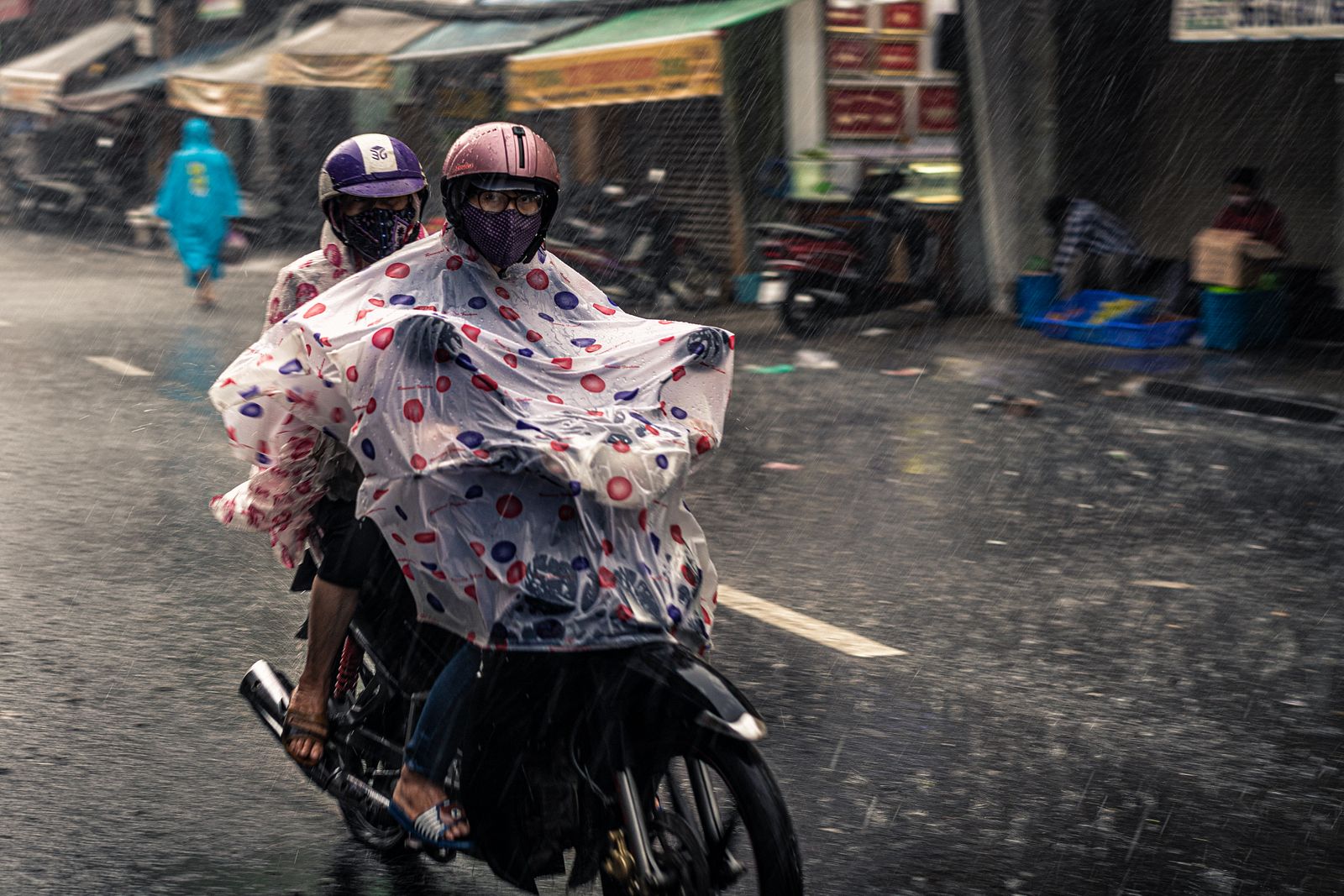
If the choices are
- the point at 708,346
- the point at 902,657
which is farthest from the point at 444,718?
the point at 902,657

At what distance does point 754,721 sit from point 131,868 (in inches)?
65.5

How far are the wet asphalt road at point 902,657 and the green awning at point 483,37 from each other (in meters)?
9.90

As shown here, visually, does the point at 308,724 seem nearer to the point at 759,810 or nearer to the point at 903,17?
the point at 759,810

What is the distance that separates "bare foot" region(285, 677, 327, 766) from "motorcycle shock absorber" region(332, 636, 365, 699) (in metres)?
0.18

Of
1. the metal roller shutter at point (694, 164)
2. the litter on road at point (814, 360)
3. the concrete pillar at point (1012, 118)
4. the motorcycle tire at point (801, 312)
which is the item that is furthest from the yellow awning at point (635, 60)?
the litter on road at point (814, 360)

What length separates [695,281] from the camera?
55.0ft

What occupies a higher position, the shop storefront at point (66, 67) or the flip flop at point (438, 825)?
the shop storefront at point (66, 67)

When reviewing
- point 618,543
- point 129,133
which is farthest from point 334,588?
point 129,133

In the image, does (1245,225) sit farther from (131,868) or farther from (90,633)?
(131,868)

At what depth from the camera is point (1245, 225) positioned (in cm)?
1284

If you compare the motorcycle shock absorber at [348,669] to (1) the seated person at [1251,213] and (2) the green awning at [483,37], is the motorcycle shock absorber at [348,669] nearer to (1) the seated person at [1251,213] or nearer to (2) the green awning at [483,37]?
(1) the seated person at [1251,213]

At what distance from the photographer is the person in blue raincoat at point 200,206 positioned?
16703 millimetres

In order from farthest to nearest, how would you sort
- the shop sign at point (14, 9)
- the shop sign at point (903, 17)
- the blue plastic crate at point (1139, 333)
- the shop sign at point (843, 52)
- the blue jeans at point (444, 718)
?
1. the shop sign at point (14, 9)
2. the shop sign at point (903, 17)
3. the shop sign at point (843, 52)
4. the blue plastic crate at point (1139, 333)
5. the blue jeans at point (444, 718)

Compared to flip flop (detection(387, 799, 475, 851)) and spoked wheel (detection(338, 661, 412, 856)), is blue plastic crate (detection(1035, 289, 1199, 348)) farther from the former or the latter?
flip flop (detection(387, 799, 475, 851))
